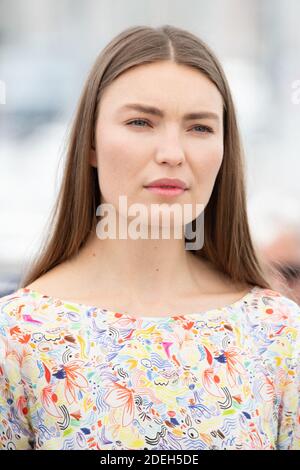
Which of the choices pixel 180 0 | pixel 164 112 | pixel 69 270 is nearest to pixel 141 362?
pixel 69 270

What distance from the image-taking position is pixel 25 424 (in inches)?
55.3

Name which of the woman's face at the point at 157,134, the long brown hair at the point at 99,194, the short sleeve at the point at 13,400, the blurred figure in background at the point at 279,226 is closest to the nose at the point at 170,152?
the woman's face at the point at 157,134

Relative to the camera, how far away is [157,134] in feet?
4.54

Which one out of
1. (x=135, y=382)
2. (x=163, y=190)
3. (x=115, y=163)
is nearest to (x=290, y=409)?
(x=135, y=382)

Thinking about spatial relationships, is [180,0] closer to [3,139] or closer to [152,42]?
[3,139]

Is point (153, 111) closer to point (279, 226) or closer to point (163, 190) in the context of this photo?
point (163, 190)

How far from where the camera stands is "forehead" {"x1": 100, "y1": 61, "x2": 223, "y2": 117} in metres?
1.37

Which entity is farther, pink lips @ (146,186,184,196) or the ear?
the ear

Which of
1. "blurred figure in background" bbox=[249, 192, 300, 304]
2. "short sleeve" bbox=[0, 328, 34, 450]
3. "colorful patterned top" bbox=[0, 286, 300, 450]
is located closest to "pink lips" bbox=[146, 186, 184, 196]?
"colorful patterned top" bbox=[0, 286, 300, 450]

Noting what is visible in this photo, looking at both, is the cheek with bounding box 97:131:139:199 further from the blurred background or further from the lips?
the blurred background

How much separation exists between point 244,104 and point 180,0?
51cm

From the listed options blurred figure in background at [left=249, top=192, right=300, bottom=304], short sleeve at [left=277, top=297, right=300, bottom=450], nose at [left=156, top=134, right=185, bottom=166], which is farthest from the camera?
blurred figure in background at [left=249, top=192, right=300, bottom=304]

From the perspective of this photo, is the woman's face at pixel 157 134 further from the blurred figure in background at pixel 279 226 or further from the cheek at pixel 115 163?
the blurred figure in background at pixel 279 226

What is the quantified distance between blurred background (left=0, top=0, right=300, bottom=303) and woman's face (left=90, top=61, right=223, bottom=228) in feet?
3.14
